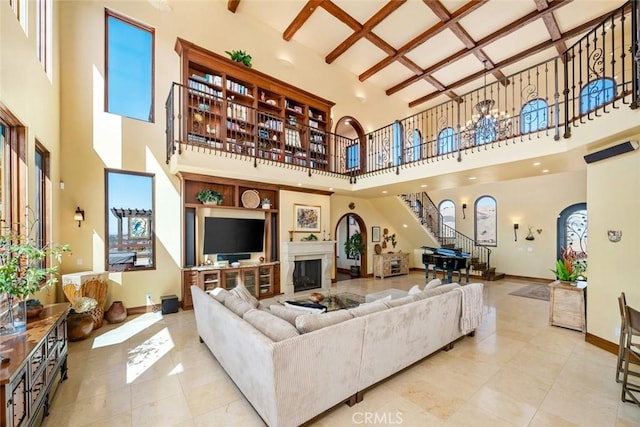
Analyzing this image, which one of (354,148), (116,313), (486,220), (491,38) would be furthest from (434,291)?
(486,220)

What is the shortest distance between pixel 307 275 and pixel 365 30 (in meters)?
6.48

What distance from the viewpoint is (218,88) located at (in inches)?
231

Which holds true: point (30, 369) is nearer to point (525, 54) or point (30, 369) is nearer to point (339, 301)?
point (339, 301)

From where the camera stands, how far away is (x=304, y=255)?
271 inches

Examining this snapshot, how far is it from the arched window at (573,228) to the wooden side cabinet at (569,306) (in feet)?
13.6

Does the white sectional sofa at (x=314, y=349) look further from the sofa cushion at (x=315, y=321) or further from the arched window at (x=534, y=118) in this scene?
the arched window at (x=534, y=118)

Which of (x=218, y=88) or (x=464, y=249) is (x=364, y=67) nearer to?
(x=218, y=88)

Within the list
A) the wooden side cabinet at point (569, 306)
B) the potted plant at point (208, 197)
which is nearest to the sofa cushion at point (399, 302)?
the wooden side cabinet at point (569, 306)

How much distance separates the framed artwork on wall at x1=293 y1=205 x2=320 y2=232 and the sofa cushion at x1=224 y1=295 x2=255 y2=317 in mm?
3874

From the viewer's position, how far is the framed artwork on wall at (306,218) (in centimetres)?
702

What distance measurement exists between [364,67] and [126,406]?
9455 mm

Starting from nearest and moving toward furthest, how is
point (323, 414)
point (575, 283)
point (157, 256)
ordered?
1. point (323, 414)
2. point (575, 283)
3. point (157, 256)

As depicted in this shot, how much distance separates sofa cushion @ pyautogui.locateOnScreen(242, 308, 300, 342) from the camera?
7.00 ft

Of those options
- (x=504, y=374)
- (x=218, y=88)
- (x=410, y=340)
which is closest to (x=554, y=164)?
(x=504, y=374)
